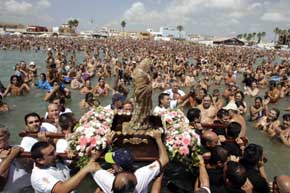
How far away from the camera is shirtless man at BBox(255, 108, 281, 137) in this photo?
1021 centimetres

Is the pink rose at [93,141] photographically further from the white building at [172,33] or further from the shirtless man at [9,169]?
the white building at [172,33]

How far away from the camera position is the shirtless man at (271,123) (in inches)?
402

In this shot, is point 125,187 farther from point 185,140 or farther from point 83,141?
point 185,140

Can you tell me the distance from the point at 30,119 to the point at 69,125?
78 centimetres

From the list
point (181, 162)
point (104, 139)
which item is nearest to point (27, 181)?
point (104, 139)

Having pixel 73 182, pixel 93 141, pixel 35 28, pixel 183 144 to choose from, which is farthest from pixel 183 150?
pixel 35 28

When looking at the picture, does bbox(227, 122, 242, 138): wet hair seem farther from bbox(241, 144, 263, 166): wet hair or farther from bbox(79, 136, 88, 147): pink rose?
bbox(79, 136, 88, 147): pink rose

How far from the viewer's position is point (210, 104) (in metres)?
9.48

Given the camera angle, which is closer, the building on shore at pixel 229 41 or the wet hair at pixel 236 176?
the wet hair at pixel 236 176

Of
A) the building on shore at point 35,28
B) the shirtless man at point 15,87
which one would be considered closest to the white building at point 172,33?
the building on shore at point 35,28

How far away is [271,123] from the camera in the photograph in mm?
10578

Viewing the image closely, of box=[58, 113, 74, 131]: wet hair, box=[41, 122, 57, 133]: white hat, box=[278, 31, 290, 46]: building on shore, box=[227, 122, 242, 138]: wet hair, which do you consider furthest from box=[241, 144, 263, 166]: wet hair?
box=[278, 31, 290, 46]: building on shore

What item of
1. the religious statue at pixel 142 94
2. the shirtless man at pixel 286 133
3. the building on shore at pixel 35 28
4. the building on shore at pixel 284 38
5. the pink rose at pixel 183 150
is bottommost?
the shirtless man at pixel 286 133

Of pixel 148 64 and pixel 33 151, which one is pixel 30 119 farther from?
pixel 148 64
